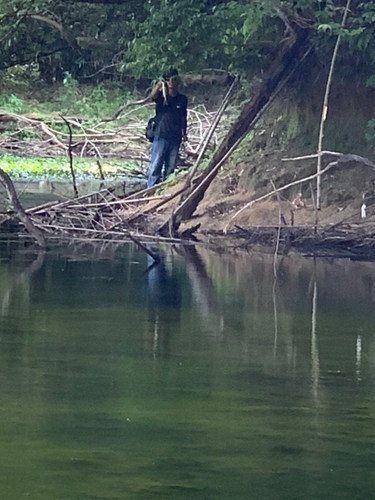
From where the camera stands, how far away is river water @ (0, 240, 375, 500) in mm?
4945

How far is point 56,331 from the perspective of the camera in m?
8.03

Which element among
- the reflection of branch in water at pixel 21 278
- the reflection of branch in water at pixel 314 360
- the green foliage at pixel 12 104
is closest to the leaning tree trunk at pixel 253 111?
the reflection of branch in water at pixel 21 278

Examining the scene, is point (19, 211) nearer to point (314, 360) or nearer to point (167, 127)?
point (167, 127)

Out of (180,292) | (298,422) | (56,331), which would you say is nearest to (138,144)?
(180,292)

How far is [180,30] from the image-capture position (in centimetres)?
1296

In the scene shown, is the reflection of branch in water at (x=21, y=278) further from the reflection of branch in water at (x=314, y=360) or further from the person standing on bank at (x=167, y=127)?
the person standing on bank at (x=167, y=127)

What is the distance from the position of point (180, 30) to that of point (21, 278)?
155 inches

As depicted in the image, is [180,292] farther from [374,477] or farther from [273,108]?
[273,108]

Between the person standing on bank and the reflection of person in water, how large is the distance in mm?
5920

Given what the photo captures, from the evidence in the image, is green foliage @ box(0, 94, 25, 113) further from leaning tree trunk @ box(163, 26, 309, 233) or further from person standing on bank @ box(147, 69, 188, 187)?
leaning tree trunk @ box(163, 26, 309, 233)

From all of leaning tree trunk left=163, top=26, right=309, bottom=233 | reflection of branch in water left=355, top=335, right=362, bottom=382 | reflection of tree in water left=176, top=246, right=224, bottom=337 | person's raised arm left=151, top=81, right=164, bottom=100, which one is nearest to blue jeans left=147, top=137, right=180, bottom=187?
person's raised arm left=151, top=81, right=164, bottom=100

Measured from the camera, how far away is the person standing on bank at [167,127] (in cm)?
1766

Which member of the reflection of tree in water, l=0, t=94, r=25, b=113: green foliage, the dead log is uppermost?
l=0, t=94, r=25, b=113: green foliage

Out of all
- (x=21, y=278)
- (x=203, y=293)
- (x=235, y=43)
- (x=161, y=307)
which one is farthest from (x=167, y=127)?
(x=161, y=307)
